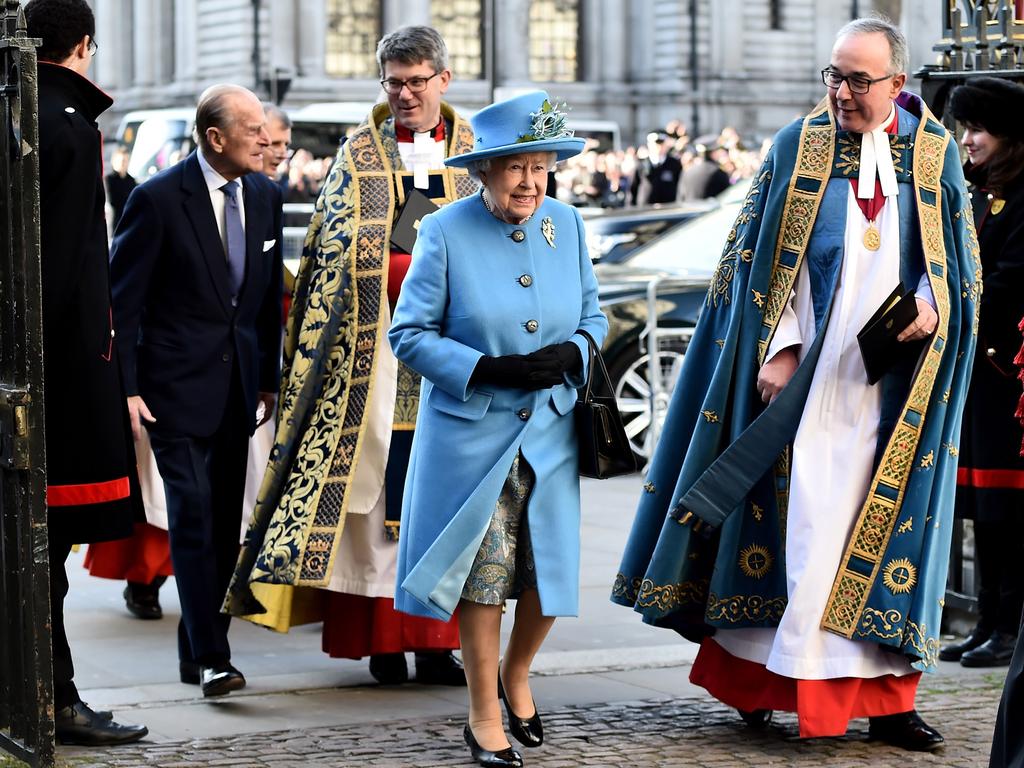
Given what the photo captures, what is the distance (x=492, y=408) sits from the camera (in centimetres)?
517

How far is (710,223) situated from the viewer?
13.3m

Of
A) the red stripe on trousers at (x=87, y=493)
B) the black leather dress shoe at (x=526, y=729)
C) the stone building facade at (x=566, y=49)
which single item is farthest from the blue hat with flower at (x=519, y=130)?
the stone building facade at (x=566, y=49)

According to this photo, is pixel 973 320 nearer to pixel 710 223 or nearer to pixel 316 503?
pixel 316 503

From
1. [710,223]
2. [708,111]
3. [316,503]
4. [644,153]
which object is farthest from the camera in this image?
[708,111]

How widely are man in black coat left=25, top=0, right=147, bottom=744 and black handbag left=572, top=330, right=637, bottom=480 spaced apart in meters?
1.20

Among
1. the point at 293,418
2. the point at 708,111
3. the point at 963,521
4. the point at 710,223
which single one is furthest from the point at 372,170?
the point at 708,111

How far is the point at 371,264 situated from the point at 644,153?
82.0 feet

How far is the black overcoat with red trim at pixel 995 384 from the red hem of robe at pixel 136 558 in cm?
288

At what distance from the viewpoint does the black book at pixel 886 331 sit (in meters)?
5.21

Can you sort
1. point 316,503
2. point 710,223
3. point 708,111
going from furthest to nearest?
point 708,111
point 710,223
point 316,503

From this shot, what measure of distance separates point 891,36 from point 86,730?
2780 millimetres

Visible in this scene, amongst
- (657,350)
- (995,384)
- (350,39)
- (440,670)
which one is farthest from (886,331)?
(350,39)

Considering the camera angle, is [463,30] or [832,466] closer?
[832,466]

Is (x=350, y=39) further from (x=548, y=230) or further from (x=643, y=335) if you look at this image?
(x=548, y=230)
